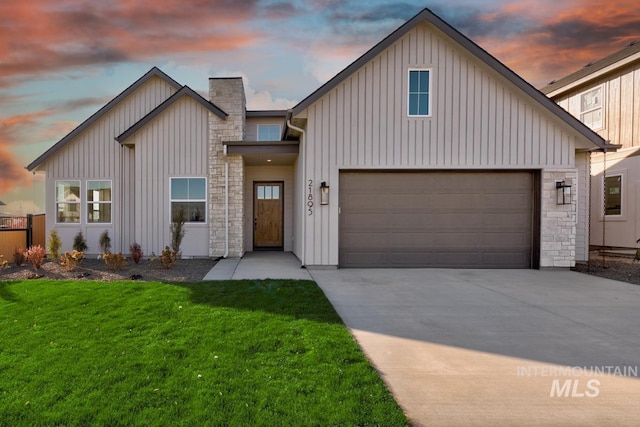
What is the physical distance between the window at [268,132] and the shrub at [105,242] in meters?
6.44

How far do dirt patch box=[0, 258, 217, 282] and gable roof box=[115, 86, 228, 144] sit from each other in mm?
3919

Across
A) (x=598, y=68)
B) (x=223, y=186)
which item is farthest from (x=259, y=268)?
(x=598, y=68)

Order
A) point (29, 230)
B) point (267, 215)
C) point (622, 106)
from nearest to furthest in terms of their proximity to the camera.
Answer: point (29, 230) < point (622, 106) < point (267, 215)

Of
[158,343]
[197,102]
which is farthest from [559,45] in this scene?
[158,343]

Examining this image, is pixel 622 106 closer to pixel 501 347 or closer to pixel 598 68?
pixel 598 68

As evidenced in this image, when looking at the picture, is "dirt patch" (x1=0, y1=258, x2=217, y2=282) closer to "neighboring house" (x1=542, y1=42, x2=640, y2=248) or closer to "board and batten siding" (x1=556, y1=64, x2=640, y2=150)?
"neighboring house" (x1=542, y1=42, x2=640, y2=248)

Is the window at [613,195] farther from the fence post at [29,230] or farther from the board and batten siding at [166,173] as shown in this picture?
the fence post at [29,230]

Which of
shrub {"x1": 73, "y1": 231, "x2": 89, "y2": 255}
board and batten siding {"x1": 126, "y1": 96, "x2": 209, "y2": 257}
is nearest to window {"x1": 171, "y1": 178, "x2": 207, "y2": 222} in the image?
board and batten siding {"x1": 126, "y1": 96, "x2": 209, "y2": 257}

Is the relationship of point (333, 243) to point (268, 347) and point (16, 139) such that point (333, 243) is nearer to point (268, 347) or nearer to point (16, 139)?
point (268, 347)

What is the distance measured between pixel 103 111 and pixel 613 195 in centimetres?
1765

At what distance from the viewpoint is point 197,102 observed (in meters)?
9.69

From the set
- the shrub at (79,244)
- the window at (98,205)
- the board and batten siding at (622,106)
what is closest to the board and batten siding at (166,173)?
the window at (98,205)

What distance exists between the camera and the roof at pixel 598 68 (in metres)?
10.3

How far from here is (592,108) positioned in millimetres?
12148
